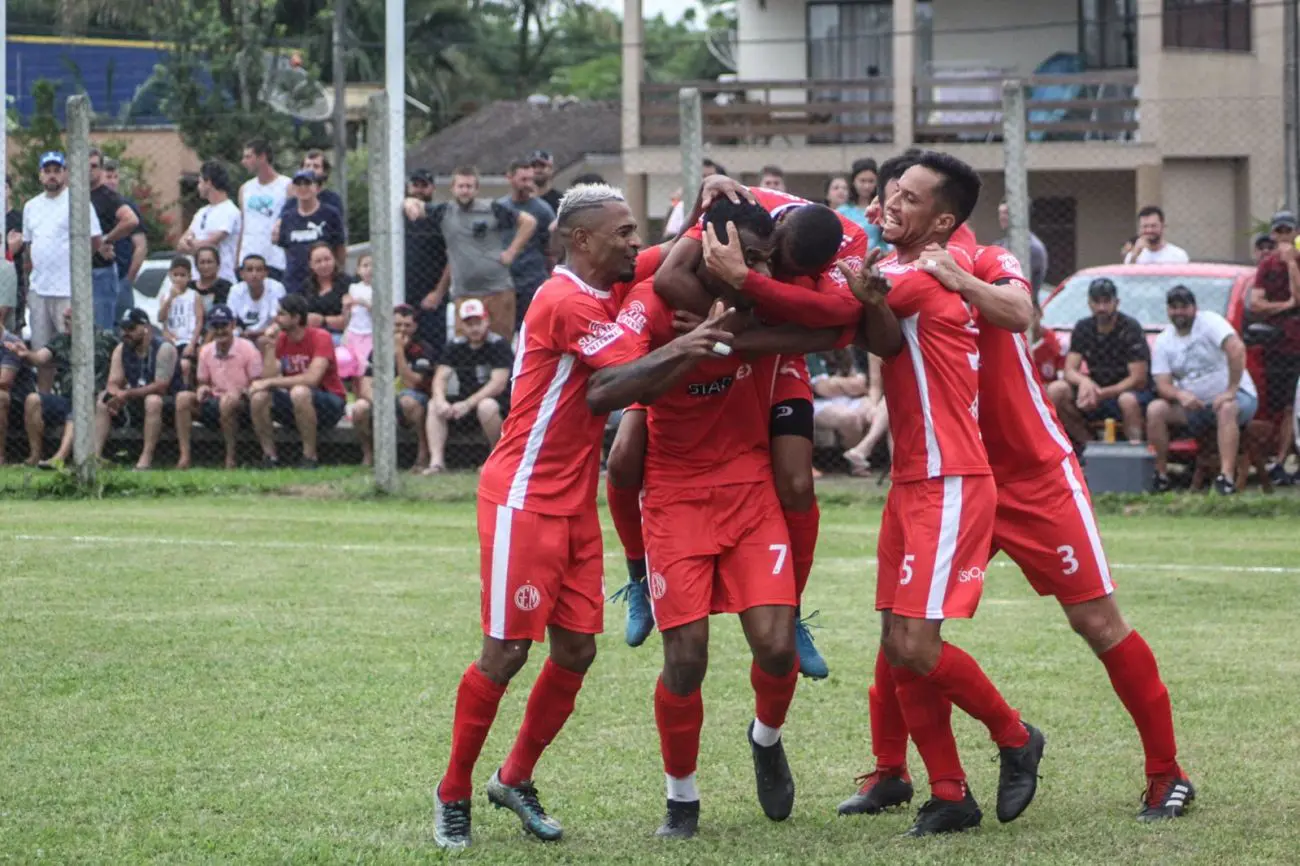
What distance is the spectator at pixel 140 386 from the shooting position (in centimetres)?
1652

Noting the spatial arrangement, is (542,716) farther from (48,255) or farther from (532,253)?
(48,255)

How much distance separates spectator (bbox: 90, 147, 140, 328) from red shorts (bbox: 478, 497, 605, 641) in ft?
38.4

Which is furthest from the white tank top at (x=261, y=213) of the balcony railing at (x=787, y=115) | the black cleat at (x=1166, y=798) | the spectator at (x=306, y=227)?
the black cleat at (x=1166, y=798)

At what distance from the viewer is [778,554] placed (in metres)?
6.34

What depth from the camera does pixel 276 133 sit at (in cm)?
3588

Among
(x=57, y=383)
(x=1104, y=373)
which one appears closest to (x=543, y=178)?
(x=57, y=383)

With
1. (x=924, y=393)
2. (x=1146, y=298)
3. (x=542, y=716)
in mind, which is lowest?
(x=542, y=716)

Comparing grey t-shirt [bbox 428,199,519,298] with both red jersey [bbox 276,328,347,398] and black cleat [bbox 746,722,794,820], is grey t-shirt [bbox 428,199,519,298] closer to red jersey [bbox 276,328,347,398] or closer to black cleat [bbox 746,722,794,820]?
red jersey [bbox 276,328,347,398]

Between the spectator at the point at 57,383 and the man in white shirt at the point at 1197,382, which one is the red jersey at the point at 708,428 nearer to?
the man in white shirt at the point at 1197,382

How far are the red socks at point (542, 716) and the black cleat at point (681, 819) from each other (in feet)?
1.51

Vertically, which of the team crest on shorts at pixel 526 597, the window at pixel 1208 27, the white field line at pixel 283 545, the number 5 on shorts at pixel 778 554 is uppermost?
the window at pixel 1208 27

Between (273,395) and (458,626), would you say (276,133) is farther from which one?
(458,626)

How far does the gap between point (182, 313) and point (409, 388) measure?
8.26 feet

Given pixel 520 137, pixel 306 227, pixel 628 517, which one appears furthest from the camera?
pixel 520 137
